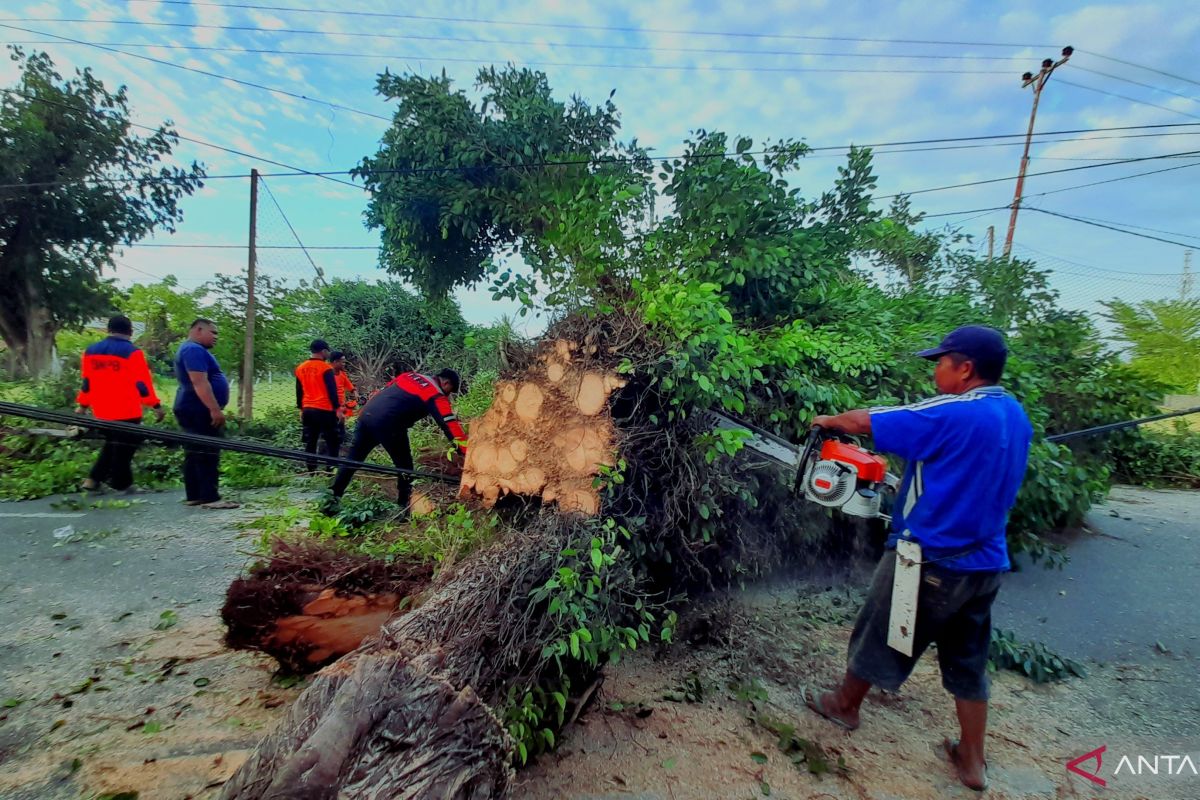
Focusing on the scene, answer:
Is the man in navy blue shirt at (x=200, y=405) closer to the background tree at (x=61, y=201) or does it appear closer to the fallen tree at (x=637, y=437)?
the fallen tree at (x=637, y=437)

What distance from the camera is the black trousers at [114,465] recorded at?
5.53m

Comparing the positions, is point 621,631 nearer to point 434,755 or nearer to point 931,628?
point 434,755

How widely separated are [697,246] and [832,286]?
1.28 metres

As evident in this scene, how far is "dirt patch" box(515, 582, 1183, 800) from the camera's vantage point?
2.19 meters

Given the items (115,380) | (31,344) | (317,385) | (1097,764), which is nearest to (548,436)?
(1097,764)

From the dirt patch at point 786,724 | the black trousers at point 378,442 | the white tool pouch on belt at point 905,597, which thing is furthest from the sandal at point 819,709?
the black trousers at point 378,442

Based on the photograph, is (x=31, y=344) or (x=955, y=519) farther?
(x=31, y=344)

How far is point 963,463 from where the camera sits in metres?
2.15

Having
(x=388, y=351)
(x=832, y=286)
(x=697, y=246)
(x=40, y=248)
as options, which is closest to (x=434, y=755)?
(x=697, y=246)

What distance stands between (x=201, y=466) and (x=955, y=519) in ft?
19.7

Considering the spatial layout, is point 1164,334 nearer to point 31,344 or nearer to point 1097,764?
point 1097,764

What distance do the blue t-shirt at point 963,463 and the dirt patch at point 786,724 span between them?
2.98 feet

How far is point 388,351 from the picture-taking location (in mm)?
12328

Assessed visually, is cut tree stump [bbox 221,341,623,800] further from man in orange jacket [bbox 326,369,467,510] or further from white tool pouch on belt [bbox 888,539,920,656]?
man in orange jacket [bbox 326,369,467,510]
